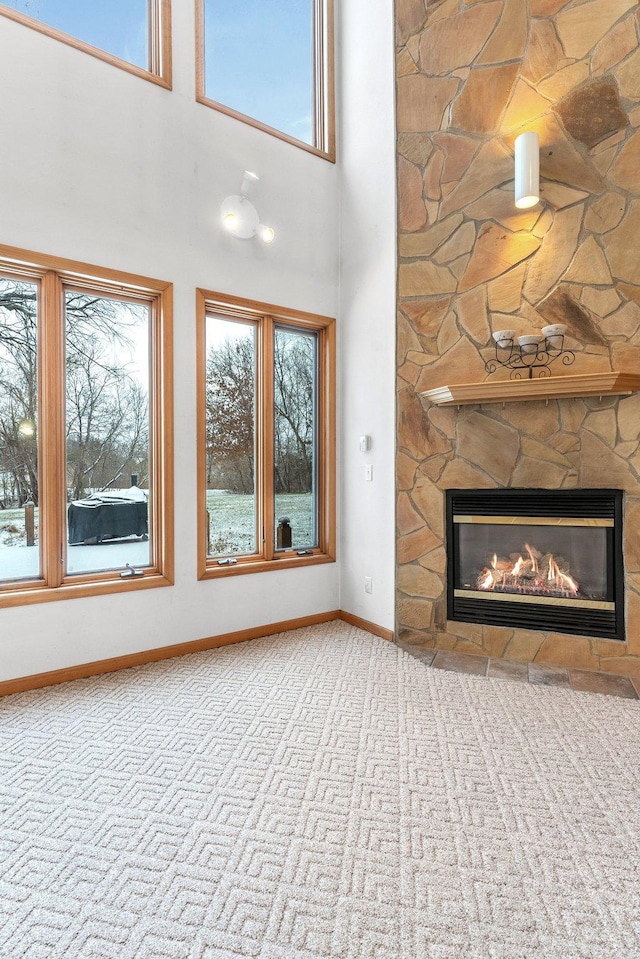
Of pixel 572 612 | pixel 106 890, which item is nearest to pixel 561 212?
pixel 572 612

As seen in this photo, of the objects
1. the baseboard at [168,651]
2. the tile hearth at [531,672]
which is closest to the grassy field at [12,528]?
the baseboard at [168,651]

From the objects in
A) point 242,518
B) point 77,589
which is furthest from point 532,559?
point 77,589

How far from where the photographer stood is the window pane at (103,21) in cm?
294

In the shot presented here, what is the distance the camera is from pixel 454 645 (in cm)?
343

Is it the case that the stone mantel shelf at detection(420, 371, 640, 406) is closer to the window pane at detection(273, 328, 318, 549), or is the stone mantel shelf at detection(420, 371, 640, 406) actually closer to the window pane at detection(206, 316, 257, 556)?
the window pane at detection(273, 328, 318, 549)

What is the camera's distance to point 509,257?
3240mm

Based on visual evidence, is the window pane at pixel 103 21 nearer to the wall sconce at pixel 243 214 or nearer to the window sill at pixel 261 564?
the wall sconce at pixel 243 214

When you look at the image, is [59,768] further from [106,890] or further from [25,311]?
[25,311]

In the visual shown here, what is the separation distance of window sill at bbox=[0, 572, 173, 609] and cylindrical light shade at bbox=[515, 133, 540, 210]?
3.10 meters

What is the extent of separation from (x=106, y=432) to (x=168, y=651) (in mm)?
1405

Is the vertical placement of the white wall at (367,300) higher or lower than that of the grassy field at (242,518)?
higher

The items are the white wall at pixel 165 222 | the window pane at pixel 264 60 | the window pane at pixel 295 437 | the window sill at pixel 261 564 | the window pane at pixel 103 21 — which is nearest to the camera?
the white wall at pixel 165 222

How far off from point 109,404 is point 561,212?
291cm

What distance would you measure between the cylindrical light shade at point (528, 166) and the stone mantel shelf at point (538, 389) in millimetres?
1039
